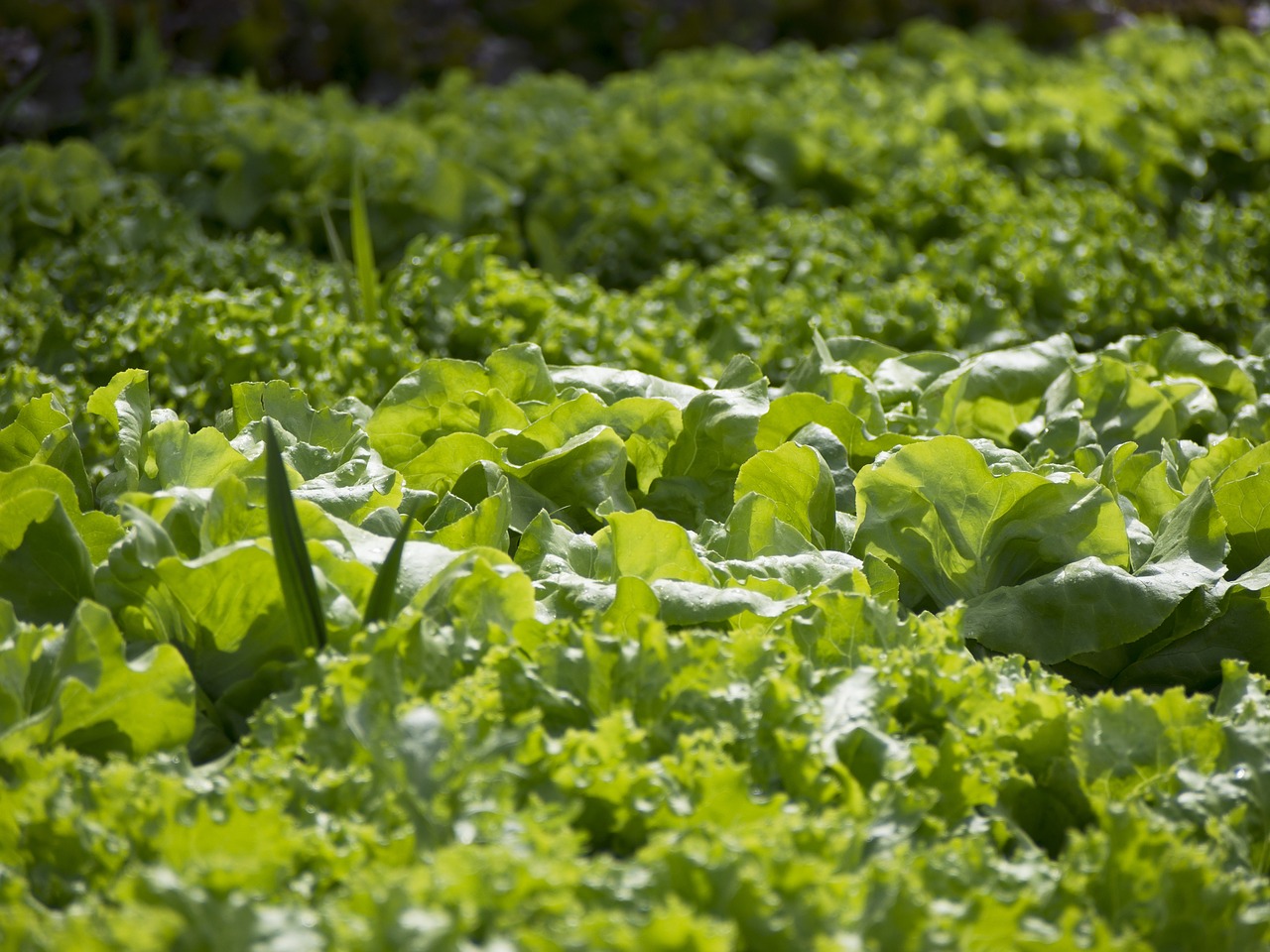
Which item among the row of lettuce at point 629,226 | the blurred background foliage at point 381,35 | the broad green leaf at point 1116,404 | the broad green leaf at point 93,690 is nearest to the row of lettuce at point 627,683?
the broad green leaf at point 93,690

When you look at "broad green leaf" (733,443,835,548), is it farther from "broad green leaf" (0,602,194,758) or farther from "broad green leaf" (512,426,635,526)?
"broad green leaf" (0,602,194,758)

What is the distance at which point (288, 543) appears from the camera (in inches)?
61.4

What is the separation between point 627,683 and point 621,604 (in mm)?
194

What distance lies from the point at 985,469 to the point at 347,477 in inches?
41.5

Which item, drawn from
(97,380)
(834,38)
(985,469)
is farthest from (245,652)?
(834,38)

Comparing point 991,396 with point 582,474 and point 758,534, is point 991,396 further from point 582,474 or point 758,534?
point 582,474

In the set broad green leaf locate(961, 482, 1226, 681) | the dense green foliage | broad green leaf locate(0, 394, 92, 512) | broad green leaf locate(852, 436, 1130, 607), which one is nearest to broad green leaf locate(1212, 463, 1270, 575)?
the dense green foliage

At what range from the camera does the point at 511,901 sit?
115 centimetres

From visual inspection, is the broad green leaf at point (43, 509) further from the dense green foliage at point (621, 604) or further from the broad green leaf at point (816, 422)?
the broad green leaf at point (816, 422)

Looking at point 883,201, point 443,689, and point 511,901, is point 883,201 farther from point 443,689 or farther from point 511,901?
point 511,901

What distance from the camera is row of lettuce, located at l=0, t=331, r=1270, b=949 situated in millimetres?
1217

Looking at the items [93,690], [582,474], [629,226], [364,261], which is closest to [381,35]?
[629,226]

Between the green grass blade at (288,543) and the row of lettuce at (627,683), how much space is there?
0.04 meters

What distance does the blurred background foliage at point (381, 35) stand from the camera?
5402 mm
